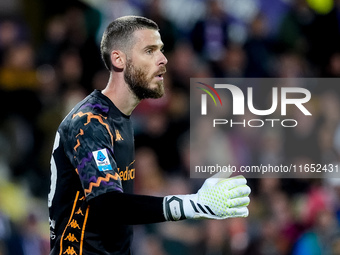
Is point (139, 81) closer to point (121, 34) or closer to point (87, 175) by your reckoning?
point (121, 34)

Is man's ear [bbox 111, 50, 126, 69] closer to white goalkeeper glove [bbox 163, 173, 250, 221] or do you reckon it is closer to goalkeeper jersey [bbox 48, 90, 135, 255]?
goalkeeper jersey [bbox 48, 90, 135, 255]

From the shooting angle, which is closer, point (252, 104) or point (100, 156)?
point (100, 156)

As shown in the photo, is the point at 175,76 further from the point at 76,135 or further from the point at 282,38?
the point at 76,135

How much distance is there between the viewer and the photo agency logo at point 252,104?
9688mm

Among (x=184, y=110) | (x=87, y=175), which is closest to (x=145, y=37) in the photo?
(x=87, y=175)

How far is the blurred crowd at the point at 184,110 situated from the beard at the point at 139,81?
4376mm

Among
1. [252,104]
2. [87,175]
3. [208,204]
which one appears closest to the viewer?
[208,204]

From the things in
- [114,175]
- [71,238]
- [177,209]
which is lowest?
[71,238]

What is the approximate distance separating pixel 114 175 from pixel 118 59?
1.01 m

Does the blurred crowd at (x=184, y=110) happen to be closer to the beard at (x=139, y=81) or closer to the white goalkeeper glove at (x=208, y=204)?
the beard at (x=139, y=81)

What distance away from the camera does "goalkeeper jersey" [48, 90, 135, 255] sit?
396cm

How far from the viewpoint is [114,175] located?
13.0 ft

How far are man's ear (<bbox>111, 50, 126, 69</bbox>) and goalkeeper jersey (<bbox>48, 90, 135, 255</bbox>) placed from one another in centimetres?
27

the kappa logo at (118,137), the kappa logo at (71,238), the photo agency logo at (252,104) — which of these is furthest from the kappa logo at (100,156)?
the photo agency logo at (252,104)
